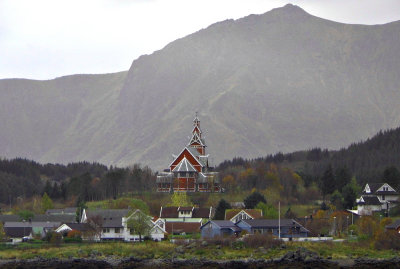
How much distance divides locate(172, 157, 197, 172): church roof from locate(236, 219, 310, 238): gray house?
31.6 m

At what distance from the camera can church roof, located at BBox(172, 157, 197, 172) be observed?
128250 mm

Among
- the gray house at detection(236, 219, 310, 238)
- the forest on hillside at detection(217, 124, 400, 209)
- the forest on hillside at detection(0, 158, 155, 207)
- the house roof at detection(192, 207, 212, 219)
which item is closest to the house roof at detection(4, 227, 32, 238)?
the house roof at detection(192, 207, 212, 219)

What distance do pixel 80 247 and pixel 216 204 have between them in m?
32.3

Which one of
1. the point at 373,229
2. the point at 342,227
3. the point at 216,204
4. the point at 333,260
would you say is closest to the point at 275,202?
the point at 216,204

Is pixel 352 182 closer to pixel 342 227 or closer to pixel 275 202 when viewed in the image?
pixel 275 202

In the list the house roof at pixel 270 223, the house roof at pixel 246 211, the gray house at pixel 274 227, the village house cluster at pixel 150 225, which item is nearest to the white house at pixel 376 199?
the house roof at pixel 246 211

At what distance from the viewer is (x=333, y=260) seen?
7544cm

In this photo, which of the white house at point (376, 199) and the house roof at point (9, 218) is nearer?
the white house at point (376, 199)

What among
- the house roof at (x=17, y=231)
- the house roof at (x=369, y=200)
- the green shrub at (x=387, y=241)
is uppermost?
the house roof at (x=369, y=200)

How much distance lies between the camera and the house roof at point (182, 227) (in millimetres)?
102500

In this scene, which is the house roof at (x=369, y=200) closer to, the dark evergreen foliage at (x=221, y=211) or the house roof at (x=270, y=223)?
the dark evergreen foliage at (x=221, y=211)

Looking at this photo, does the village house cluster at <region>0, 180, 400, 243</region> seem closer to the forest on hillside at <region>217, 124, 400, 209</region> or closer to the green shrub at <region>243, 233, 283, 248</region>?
the forest on hillside at <region>217, 124, 400, 209</region>

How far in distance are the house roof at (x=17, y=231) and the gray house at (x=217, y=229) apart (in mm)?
17513

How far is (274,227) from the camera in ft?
310
